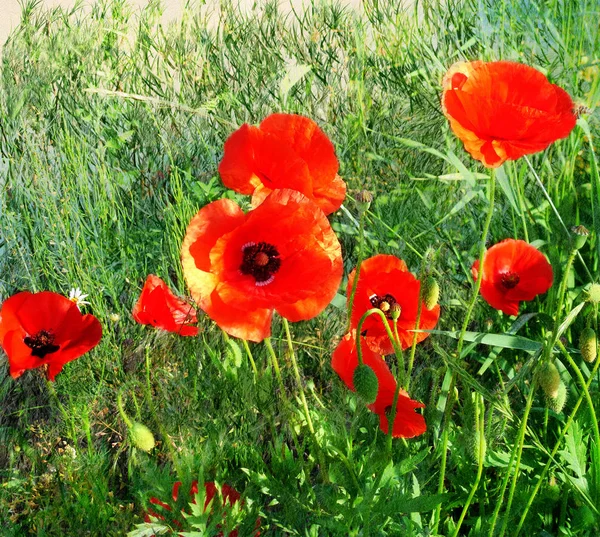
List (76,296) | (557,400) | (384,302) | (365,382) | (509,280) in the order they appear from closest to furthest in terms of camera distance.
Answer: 1. (365,382)
2. (557,400)
3. (384,302)
4. (509,280)
5. (76,296)

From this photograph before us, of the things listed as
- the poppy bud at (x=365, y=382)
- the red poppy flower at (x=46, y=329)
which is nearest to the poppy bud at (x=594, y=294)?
the poppy bud at (x=365, y=382)

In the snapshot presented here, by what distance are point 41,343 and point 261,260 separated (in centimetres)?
49

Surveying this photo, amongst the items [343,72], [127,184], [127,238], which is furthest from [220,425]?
[343,72]

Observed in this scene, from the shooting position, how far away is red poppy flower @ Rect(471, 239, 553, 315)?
138cm

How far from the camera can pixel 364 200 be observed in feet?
3.48

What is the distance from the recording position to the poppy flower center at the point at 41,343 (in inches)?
52.5

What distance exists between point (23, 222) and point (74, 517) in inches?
37.5

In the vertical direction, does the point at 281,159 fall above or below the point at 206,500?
above

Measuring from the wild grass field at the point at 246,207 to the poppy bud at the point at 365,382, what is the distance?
1.14 feet

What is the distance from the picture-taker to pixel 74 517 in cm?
165

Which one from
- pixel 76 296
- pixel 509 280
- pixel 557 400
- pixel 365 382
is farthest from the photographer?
pixel 76 296

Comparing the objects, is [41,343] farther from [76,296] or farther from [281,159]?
[76,296]

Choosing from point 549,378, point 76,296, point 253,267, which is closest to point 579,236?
point 549,378

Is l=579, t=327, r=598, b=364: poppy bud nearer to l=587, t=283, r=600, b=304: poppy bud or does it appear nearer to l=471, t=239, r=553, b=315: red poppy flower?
l=587, t=283, r=600, b=304: poppy bud
